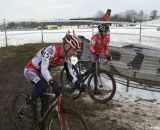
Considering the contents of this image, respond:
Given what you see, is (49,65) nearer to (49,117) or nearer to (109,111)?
(49,117)

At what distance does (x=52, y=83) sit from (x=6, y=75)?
7.46 metres

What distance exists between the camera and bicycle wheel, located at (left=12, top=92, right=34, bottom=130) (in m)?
6.79

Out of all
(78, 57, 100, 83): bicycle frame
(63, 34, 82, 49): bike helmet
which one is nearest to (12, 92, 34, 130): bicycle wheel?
(63, 34, 82, 49): bike helmet

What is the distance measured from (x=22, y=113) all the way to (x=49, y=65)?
130cm

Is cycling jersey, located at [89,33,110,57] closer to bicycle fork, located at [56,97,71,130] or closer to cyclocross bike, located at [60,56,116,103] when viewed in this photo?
cyclocross bike, located at [60,56,116,103]

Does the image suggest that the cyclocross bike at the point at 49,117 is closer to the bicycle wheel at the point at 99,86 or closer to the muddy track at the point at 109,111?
the muddy track at the point at 109,111

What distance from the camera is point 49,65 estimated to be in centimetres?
616

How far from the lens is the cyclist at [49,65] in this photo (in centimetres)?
580

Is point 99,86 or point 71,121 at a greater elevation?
point 71,121

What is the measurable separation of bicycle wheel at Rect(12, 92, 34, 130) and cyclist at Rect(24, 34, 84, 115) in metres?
0.25

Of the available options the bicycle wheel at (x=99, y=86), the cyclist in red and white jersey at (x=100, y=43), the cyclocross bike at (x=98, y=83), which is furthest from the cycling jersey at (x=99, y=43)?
the bicycle wheel at (x=99, y=86)

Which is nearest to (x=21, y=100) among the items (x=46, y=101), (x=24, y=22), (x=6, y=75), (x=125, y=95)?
(x=46, y=101)

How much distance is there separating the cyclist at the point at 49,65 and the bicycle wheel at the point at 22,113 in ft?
0.83

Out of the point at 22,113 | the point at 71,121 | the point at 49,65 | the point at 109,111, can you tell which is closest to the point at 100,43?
the point at 109,111
